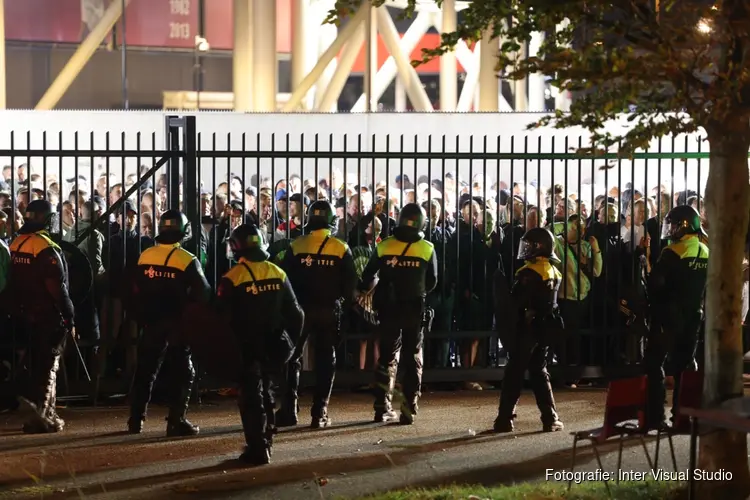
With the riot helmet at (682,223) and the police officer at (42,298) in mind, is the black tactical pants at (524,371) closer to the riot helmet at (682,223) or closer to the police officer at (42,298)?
the riot helmet at (682,223)

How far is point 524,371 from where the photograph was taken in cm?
1061

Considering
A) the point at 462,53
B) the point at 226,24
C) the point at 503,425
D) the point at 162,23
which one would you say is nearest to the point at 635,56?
the point at 503,425

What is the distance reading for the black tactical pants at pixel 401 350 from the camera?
10992 millimetres

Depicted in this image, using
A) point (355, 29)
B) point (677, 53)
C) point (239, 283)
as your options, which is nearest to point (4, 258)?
point (239, 283)

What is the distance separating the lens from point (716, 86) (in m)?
7.21

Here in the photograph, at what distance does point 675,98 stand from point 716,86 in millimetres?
302

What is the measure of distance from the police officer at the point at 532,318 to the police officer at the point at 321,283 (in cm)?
139

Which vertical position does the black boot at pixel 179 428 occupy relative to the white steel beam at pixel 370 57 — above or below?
below

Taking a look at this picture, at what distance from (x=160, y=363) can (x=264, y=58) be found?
13.8m

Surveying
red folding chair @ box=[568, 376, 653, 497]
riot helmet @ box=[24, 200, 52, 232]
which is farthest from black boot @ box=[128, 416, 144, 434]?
red folding chair @ box=[568, 376, 653, 497]

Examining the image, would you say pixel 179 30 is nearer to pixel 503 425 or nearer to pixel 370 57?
pixel 370 57

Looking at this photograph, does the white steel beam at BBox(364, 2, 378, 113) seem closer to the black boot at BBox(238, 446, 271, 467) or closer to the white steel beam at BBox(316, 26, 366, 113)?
the white steel beam at BBox(316, 26, 366, 113)

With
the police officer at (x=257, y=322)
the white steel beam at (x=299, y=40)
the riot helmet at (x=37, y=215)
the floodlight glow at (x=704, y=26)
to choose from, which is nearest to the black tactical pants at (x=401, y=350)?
the police officer at (x=257, y=322)

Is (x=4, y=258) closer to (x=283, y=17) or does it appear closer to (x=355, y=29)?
(x=355, y=29)
